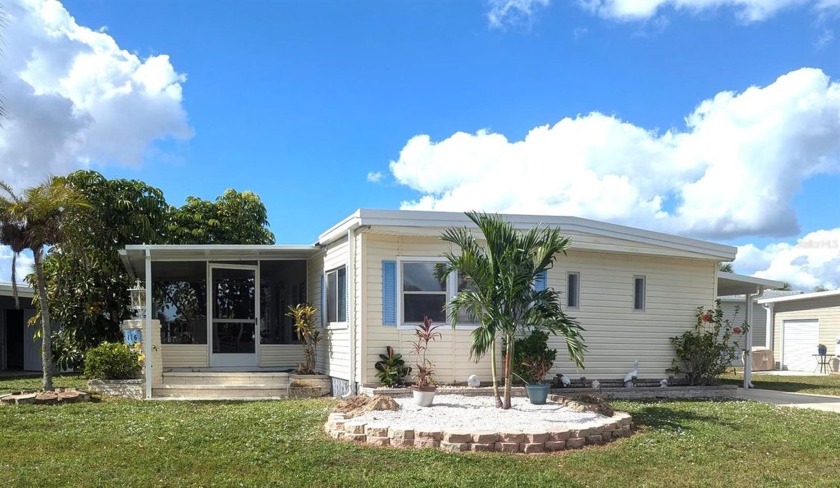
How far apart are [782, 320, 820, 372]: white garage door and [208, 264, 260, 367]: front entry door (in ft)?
62.3

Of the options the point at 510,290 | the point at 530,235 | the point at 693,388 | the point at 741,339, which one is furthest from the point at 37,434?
the point at 741,339

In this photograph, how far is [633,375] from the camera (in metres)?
12.6

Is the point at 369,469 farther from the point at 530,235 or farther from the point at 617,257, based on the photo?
the point at 617,257

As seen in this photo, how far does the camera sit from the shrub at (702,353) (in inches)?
506

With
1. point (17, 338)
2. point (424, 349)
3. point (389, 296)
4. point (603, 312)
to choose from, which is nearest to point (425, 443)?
point (424, 349)

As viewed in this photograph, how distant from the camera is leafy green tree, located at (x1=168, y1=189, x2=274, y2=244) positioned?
21.5 m

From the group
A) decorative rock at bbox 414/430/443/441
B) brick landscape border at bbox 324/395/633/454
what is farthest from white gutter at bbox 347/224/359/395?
decorative rock at bbox 414/430/443/441

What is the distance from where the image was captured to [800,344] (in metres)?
23.7

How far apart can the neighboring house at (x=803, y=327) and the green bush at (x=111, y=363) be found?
21.0 metres

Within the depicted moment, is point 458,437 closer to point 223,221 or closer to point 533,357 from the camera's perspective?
point 533,357

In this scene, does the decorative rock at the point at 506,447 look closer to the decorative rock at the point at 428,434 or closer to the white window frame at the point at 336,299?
the decorative rock at the point at 428,434

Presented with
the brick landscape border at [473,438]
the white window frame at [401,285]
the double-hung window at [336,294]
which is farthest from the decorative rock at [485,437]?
the double-hung window at [336,294]

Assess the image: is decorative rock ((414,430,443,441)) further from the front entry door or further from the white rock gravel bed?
the front entry door

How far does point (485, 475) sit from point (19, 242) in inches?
399
